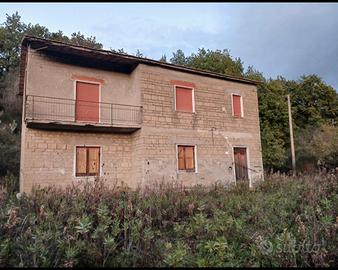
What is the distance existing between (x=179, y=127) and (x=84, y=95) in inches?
190

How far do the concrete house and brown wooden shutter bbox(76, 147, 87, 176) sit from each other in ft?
0.14

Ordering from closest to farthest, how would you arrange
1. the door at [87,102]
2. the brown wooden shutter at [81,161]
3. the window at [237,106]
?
the brown wooden shutter at [81,161] < the door at [87,102] < the window at [237,106]

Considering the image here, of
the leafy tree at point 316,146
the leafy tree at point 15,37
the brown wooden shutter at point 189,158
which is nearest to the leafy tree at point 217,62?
the leafy tree at point 316,146

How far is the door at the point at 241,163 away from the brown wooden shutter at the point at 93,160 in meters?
7.63

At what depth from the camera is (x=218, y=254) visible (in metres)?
3.91

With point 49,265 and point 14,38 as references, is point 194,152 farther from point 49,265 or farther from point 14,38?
point 14,38

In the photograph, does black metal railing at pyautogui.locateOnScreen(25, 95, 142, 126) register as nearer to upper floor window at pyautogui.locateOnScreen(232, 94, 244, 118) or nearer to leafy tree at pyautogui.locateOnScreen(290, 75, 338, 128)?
upper floor window at pyautogui.locateOnScreen(232, 94, 244, 118)

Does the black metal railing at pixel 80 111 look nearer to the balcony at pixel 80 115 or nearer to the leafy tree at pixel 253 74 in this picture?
the balcony at pixel 80 115

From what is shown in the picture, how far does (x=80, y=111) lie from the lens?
1298cm

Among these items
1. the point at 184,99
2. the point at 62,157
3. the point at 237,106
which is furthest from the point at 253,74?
the point at 62,157

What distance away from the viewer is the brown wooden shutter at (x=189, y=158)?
46.9 feet

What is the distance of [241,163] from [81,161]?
29.0 feet

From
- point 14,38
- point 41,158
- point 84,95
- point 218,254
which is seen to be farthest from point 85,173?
point 14,38

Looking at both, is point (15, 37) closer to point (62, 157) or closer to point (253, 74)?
point (62, 157)
